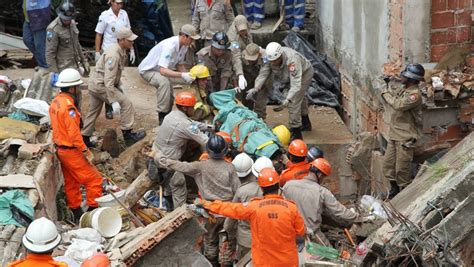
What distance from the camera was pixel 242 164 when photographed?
32.7 feet

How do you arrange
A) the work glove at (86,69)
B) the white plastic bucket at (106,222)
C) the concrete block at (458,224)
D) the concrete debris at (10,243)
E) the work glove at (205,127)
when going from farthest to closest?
the work glove at (86,69) < the work glove at (205,127) < the white plastic bucket at (106,222) < the concrete debris at (10,243) < the concrete block at (458,224)

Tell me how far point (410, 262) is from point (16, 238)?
3697 mm

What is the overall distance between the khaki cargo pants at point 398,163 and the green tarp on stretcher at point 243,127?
140cm

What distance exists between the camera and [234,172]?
990 cm

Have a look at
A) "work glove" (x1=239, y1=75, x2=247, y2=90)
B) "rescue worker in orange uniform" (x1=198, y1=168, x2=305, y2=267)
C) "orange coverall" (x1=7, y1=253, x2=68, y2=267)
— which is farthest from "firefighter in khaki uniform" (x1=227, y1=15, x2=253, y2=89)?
"orange coverall" (x1=7, y1=253, x2=68, y2=267)

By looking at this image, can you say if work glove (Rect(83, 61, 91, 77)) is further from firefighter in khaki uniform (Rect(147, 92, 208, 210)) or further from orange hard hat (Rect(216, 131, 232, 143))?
orange hard hat (Rect(216, 131, 232, 143))

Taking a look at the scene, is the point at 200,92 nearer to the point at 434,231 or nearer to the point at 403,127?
the point at 403,127

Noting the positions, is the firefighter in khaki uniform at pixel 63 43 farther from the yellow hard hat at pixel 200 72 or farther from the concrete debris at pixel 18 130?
the yellow hard hat at pixel 200 72

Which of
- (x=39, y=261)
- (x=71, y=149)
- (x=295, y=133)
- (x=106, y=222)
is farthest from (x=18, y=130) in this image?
(x=39, y=261)

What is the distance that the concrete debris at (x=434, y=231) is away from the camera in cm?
764

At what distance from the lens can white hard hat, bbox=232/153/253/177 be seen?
393 inches

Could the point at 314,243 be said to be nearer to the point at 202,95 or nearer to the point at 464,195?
the point at 464,195

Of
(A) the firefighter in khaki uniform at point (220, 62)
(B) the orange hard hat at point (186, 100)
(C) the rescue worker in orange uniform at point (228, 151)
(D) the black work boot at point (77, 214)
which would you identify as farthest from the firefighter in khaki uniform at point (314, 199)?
(A) the firefighter in khaki uniform at point (220, 62)

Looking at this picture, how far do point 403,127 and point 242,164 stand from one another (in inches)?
84.8
